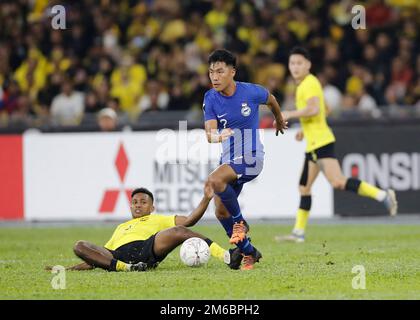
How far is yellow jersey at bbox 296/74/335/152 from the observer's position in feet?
46.1

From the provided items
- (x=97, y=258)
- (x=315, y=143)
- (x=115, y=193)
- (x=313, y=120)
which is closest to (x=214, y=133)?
(x=97, y=258)

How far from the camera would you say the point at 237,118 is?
1059cm

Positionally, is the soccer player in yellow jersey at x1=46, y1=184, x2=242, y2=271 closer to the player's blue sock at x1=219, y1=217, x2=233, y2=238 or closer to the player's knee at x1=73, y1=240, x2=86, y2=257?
the player's knee at x1=73, y1=240, x2=86, y2=257

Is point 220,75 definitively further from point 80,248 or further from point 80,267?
point 80,267

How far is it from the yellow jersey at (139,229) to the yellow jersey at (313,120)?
3549 mm

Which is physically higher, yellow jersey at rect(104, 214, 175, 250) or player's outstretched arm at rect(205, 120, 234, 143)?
player's outstretched arm at rect(205, 120, 234, 143)

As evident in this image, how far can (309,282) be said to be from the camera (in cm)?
960

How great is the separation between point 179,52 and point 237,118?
36.1 ft

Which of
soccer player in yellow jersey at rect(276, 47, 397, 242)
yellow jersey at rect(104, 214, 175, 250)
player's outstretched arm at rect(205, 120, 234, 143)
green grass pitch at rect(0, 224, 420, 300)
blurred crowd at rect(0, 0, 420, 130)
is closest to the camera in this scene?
green grass pitch at rect(0, 224, 420, 300)

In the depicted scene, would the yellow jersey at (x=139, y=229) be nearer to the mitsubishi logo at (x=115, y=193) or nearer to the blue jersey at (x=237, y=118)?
the blue jersey at (x=237, y=118)

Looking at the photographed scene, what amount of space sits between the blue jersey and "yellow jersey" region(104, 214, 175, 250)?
100cm

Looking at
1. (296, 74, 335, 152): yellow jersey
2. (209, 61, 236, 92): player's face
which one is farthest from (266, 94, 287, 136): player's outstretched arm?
(296, 74, 335, 152): yellow jersey

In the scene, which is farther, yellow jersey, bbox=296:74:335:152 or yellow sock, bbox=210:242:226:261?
yellow jersey, bbox=296:74:335:152
